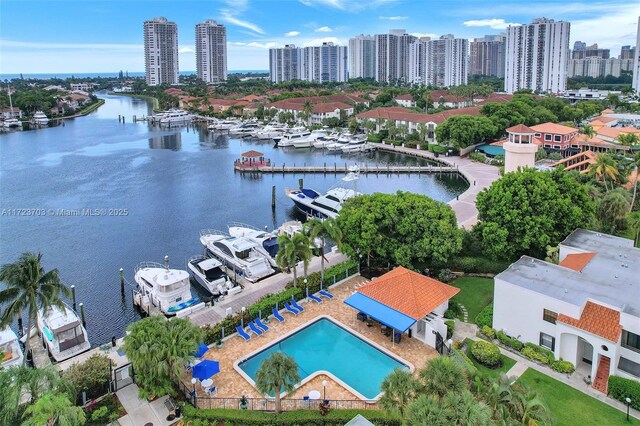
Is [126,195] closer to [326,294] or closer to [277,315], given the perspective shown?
[326,294]

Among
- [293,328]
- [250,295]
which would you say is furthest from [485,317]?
[250,295]

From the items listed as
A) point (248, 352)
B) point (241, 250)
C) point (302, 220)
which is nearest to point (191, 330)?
point (248, 352)

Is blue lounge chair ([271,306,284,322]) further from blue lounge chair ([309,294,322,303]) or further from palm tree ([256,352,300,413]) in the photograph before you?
palm tree ([256,352,300,413])

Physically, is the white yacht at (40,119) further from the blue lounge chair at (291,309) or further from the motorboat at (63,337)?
the blue lounge chair at (291,309)

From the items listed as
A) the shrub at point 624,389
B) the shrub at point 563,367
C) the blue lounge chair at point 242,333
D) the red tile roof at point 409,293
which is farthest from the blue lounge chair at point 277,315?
the shrub at point 624,389

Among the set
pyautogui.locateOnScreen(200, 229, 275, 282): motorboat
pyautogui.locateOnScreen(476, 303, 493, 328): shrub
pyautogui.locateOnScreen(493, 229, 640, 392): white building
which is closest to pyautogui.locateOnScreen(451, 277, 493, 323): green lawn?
pyautogui.locateOnScreen(476, 303, 493, 328): shrub
